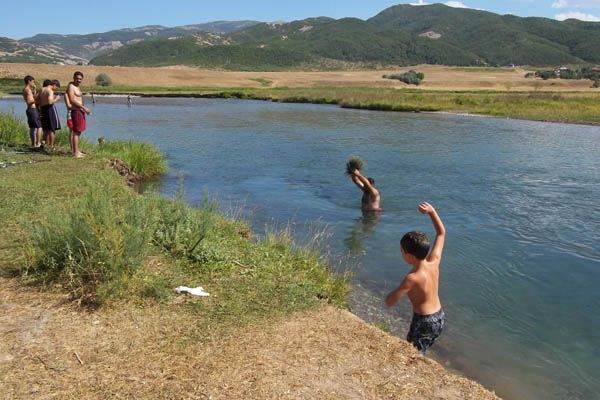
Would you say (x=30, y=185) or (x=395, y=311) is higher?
(x=30, y=185)

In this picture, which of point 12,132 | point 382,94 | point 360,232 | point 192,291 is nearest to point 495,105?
point 382,94

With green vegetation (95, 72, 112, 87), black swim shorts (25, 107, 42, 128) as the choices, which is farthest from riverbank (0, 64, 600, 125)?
black swim shorts (25, 107, 42, 128)

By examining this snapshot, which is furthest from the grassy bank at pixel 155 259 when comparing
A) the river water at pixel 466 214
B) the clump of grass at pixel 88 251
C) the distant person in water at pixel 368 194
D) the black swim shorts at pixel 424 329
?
the distant person in water at pixel 368 194

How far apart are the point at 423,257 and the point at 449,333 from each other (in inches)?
101

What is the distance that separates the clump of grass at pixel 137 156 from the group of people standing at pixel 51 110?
1723 mm

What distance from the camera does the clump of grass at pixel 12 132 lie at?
1689 centimetres

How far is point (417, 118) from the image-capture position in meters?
43.6

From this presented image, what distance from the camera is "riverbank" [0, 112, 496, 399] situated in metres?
4.65

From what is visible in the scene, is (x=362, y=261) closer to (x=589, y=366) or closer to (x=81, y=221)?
(x=589, y=366)

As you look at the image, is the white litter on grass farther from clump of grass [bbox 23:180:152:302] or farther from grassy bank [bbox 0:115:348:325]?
clump of grass [bbox 23:180:152:302]

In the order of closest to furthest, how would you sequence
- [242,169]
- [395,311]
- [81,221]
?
1. [81,221]
2. [395,311]
3. [242,169]

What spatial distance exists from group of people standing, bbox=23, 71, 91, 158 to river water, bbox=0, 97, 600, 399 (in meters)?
3.00

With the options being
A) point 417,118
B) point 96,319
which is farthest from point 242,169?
point 417,118

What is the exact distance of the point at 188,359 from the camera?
498 centimetres
